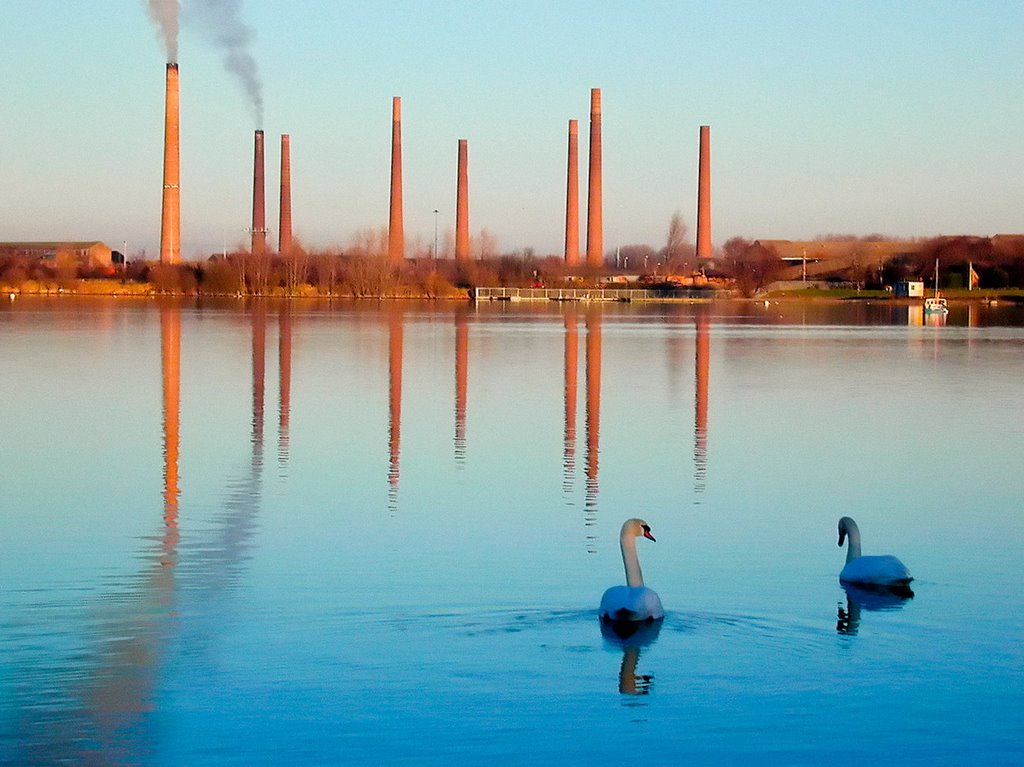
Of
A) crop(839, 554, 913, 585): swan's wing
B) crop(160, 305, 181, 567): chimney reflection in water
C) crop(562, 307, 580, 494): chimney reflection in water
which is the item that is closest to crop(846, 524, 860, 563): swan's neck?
crop(839, 554, 913, 585): swan's wing

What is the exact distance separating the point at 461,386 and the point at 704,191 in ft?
282

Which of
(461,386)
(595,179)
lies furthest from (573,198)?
(461,386)

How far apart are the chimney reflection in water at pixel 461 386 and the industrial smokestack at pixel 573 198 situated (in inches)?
2013

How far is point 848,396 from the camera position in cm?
2859

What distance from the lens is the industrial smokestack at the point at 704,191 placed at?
11081cm

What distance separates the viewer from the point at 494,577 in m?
11.9

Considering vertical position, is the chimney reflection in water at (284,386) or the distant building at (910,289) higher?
the distant building at (910,289)

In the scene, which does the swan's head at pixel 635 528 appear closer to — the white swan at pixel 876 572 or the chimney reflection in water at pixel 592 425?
the white swan at pixel 876 572

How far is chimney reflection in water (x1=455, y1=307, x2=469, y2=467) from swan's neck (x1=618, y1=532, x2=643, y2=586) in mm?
8162

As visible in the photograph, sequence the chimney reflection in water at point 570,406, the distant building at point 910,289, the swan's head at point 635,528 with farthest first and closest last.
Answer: the distant building at point 910,289 < the chimney reflection in water at point 570,406 < the swan's head at point 635,528

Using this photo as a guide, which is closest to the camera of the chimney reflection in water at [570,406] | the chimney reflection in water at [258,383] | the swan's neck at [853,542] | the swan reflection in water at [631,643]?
the swan reflection in water at [631,643]

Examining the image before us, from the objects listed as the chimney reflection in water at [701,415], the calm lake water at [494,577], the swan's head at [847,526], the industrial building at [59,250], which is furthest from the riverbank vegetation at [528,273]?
the swan's head at [847,526]

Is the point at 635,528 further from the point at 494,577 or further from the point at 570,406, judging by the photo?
the point at 570,406

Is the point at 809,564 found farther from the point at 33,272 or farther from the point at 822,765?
the point at 33,272
